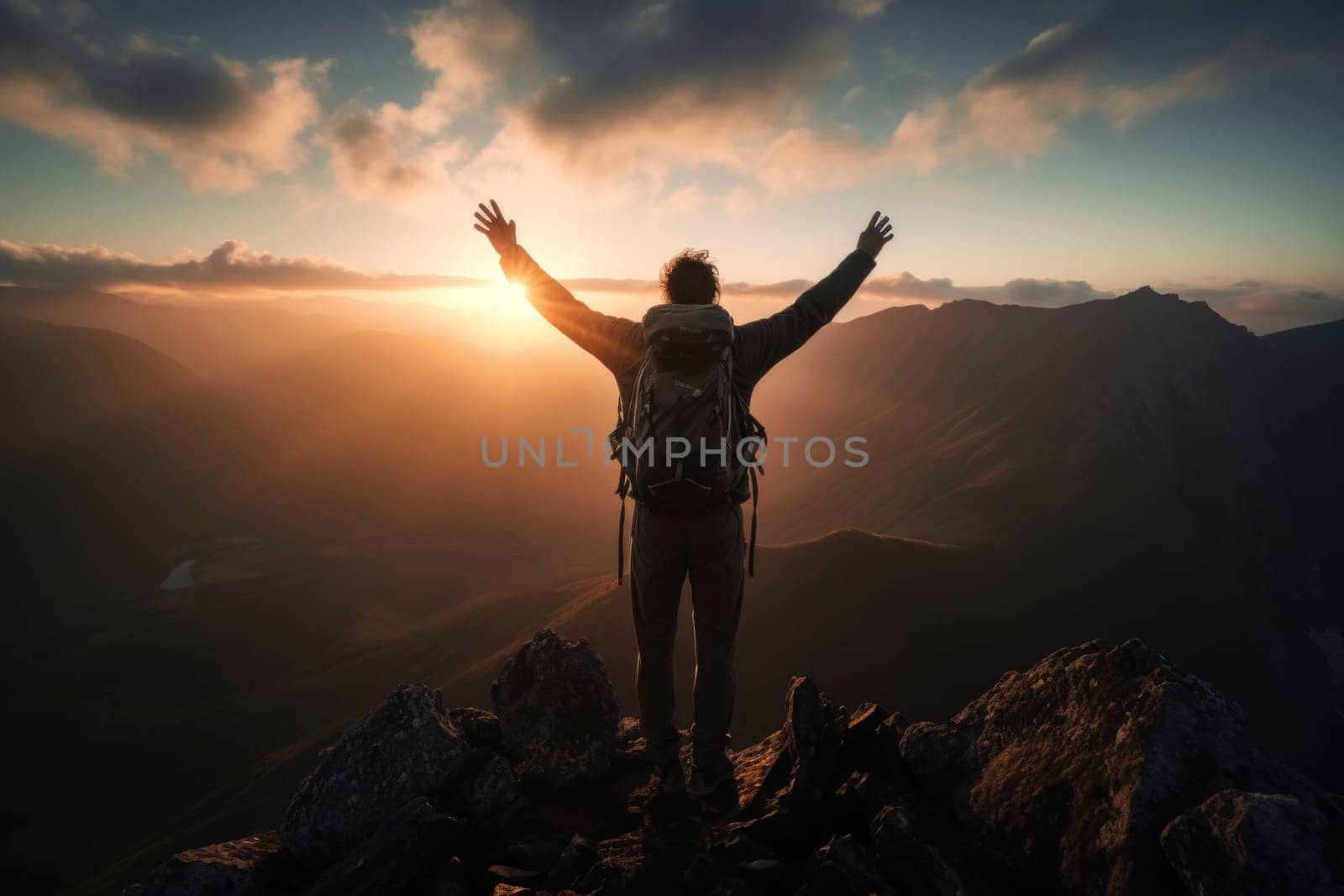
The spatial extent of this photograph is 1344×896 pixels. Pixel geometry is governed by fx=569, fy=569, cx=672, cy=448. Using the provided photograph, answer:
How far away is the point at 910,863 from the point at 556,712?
14.5 feet

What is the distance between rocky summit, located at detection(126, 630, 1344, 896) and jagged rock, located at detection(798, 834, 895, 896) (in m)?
0.01

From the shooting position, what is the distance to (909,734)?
5930 millimetres

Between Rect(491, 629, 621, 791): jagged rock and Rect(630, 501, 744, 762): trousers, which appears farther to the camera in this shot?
Rect(491, 629, 621, 791): jagged rock

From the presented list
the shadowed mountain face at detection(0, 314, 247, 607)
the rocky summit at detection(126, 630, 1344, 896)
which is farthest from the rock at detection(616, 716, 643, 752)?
the shadowed mountain face at detection(0, 314, 247, 607)

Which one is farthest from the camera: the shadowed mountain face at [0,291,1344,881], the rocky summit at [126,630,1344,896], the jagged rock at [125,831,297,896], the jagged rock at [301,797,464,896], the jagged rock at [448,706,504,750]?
the shadowed mountain face at [0,291,1344,881]

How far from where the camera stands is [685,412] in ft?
15.4

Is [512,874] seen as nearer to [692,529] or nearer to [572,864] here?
[572,864]

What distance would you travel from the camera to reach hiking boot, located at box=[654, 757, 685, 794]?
579cm

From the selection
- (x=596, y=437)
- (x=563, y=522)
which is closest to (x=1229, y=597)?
(x=563, y=522)

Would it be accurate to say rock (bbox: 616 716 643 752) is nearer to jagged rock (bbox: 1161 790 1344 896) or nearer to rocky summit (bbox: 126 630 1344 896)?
rocky summit (bbox: 126 630 1344 896)

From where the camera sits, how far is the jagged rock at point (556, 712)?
21.8ft

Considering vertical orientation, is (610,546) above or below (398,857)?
below

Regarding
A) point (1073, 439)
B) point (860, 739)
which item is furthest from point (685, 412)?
point (1073, 439)

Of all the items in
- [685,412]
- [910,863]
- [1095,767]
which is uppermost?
[685,412]
